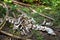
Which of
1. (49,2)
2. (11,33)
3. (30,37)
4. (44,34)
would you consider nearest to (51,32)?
(44,34)

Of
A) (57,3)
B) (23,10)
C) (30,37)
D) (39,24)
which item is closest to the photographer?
(30,37)

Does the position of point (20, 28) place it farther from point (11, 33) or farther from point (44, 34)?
point (44, 34)

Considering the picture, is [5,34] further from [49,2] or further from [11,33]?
[49,2]

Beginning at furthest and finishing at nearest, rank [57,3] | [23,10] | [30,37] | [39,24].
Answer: [57,3] → [23,10] → [39,24] → [30,37]

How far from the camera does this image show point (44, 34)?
3.95m

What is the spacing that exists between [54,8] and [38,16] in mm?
518

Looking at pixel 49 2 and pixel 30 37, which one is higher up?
pixel 49 2

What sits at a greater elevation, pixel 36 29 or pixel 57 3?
pixel 57 3

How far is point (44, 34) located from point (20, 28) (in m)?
0.49

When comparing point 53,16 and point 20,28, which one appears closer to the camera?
point 20,28

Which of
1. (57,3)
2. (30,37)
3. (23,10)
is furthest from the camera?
(57,3)

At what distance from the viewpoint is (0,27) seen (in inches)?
153

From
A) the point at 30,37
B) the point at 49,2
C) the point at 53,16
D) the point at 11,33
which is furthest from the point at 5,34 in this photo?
the point at 49,2

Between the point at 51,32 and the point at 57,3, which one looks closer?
the point at 51,32
